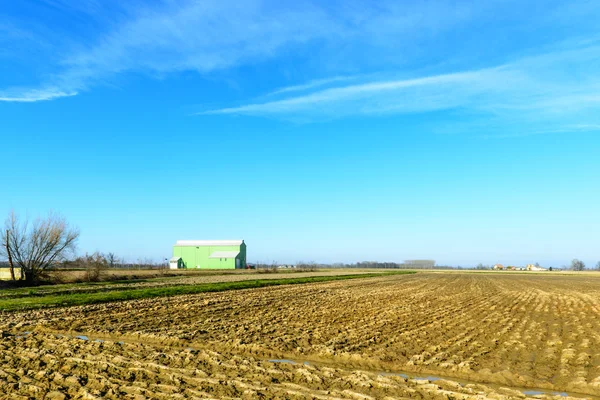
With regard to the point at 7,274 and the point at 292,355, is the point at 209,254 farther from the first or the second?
the point at 292,355

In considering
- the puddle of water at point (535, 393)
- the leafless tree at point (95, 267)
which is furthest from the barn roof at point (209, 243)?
the puddle of water at point (535, 393)

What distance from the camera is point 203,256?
99.6 metres

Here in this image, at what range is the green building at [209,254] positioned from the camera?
96688 mm

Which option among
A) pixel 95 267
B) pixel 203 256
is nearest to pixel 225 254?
pixel 203 256

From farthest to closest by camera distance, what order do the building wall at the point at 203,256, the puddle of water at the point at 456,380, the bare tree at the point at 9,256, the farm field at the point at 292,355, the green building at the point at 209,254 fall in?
the building wall at the point at 203,256 < the green building at the point at 209,254 < the bare tree at the point at 9,256 < the puddle of water at the point at 456,380 < the farm field at the point at 292,355

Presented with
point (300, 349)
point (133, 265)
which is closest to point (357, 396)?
point (300, 349)

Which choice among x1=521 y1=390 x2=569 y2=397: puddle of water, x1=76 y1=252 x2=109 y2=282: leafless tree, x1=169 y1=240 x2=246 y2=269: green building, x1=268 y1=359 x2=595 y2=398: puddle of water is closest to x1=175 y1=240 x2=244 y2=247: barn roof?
x1=169 y1=240 x2=246 y2=269: green building

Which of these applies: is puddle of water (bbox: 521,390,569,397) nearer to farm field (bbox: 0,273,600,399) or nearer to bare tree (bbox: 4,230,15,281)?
farm field (bbox: 0,273,600,399)

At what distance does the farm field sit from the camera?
851cm

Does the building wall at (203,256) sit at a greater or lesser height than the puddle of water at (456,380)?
greater

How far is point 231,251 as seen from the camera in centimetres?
9819

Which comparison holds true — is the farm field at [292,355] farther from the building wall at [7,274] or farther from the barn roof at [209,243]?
the barn roof at [209,243]

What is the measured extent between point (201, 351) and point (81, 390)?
396 centimetres

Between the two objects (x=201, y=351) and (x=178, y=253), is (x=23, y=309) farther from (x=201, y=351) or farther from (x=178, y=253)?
(x=178, y=253)
